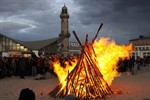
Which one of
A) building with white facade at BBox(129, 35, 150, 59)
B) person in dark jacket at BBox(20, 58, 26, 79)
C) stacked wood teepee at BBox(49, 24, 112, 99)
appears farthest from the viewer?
building with white facade at BBox(129, 35, 150, 59)

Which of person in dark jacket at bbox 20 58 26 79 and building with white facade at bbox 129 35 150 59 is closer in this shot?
person in dark jacket at bbox 20 58 26 79

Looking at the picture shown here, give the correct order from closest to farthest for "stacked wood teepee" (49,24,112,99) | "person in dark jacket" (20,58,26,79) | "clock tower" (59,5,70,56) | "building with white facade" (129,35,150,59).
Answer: "stacked wood teepee" (49,24,112,99)
"person in dark jacket" (20,58,26,79)
"clock tower" (59,5,70,56)
"building with white facade" (129,35,150,59)

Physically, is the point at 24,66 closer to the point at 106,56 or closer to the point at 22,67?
the point at 22,67

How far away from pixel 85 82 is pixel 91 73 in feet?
1.92

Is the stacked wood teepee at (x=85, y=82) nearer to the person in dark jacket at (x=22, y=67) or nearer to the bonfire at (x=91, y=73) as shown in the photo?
the bonfire at (x=91, y=73)

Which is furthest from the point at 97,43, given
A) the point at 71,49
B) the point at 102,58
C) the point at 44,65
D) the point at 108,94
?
the point at 71,49

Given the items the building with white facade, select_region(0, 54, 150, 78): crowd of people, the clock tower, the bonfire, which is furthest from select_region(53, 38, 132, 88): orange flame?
the building with white facade

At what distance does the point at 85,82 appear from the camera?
48.0ft

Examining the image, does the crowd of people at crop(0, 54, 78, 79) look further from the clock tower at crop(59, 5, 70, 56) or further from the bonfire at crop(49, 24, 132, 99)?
the clock tower at crop(59, 5, 70, 56)

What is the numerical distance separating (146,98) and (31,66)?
13492 millimetres

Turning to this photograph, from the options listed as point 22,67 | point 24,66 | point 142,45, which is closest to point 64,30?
point 142,45

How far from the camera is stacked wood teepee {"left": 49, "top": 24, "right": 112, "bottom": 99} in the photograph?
14.5 metres

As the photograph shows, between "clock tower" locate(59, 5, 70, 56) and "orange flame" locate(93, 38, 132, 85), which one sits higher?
"clock tower" locate(59, 5, 70, 56)

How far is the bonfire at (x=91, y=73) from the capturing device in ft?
47.9
